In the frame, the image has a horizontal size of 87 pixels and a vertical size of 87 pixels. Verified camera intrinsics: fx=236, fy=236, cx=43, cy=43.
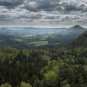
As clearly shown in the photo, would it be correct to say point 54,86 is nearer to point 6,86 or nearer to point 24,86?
point 24,86

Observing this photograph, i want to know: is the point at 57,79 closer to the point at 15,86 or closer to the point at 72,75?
the point at 72,75

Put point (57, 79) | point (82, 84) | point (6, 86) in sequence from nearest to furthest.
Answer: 1. point (6, 86)
2. point (82, 84)
3. point (57, 79)

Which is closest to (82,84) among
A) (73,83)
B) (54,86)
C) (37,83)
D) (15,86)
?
(73,83)

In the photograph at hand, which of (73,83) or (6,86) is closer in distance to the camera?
(6,86)

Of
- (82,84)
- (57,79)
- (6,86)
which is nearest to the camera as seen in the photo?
(6,86)

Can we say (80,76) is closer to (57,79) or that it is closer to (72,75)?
(72,75)

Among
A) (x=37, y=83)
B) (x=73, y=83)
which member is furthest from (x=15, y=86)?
(x=73, y=83)

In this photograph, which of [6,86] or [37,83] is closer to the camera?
[6,86]

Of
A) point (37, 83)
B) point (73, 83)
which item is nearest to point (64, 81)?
point (73, 83)
